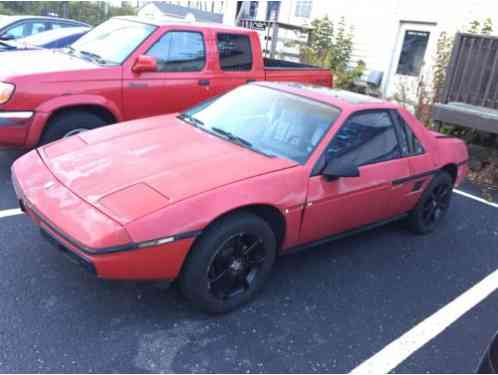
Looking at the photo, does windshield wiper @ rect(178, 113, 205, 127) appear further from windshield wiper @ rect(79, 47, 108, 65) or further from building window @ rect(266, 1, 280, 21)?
building window @ rect(266, 1, 280, 21)

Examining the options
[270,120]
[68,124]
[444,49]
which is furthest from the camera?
[444,49]

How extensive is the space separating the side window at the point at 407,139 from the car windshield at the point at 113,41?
3.10 meters

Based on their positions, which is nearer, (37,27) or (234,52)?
(234,52)

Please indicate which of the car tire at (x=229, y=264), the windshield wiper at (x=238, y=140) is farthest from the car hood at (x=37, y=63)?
the car tire at (x=229, y=264)

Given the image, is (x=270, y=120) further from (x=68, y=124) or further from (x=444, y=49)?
(x=444, y=49)

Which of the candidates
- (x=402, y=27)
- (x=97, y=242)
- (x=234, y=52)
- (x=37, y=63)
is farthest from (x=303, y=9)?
(x=97, y=242)

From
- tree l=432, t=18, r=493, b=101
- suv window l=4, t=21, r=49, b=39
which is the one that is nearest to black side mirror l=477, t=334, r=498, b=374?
tree l=432, t=18, r=493, b=101

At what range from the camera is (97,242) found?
247 cm

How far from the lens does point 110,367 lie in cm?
252

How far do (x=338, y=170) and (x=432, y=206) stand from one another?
1.91 metres

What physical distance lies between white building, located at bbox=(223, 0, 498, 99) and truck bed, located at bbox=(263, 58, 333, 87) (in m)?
2.74

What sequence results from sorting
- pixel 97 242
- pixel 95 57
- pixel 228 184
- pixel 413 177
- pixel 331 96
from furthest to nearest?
pixel 95 57 → pixel 413 177 → pixel 331 96 → pixel 228 184 → pixel 97 242

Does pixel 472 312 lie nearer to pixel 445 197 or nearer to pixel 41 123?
pixel 445 197

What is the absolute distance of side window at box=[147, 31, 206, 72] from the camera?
5.47m
